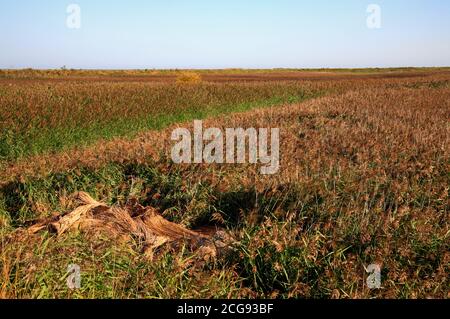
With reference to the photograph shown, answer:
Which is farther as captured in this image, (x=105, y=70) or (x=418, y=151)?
(x=105, y=70)

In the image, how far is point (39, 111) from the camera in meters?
12.5

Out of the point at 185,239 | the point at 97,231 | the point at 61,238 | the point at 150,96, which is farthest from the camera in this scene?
the point at 150,96

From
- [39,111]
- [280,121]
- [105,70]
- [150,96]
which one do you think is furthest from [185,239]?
[105,70]

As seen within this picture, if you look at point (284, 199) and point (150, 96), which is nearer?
point (284, 199)

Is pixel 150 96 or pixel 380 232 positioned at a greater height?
pixel 150 96

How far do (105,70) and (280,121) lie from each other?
73.5m

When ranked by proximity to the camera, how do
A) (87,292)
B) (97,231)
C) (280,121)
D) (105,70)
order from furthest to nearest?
(105,70), (280,121), (97,231), (87,292)

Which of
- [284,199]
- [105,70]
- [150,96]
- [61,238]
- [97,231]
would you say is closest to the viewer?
[61,238]

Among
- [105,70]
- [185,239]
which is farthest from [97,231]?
[105,70]

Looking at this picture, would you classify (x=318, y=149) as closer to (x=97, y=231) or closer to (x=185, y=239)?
(x=185, y=239)

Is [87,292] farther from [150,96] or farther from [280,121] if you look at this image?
[150,96]

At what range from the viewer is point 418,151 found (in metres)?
7.24
